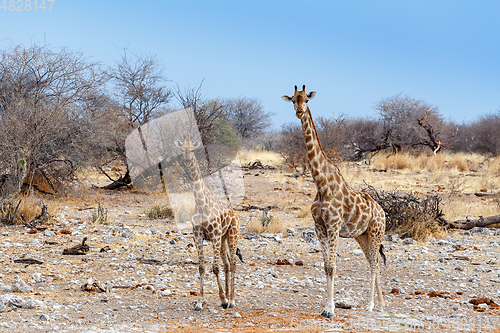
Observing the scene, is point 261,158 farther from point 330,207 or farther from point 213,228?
point 330,207

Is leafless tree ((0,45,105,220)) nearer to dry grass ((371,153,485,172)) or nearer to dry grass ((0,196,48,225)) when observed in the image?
dry grass ((0,196,48,225))

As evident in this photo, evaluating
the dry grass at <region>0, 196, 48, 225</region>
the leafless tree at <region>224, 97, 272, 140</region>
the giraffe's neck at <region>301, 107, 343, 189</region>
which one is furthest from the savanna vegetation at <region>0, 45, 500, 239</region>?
the leafless tree at <region>224, 97, 272, 140</region>

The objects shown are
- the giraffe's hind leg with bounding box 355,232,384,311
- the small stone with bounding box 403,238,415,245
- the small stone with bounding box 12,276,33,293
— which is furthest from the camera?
the small stone with bounding box 403,238,415,245

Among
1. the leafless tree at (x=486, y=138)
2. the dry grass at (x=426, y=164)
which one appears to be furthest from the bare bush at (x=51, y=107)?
the leafless tree at (x=486, y=138)

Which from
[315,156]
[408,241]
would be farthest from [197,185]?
[408,241]

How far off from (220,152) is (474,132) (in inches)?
1015

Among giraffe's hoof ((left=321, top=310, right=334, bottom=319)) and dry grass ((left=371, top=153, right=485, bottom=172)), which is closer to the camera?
giraffe's hoof ((left=321, top=310, right=334, bottom=319))

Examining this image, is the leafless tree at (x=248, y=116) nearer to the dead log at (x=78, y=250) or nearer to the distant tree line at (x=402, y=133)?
the distant tree line at (x=402, y=133)

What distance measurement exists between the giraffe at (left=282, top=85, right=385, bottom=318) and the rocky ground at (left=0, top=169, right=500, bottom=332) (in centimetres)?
55

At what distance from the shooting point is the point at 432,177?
763 inches

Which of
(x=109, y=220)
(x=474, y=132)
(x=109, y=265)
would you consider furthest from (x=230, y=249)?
(x=474, y=132)

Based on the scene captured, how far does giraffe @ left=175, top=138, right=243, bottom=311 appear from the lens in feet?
17.9

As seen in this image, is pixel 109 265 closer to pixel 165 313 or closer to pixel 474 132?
pixel 165 313

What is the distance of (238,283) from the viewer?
22.3ft
